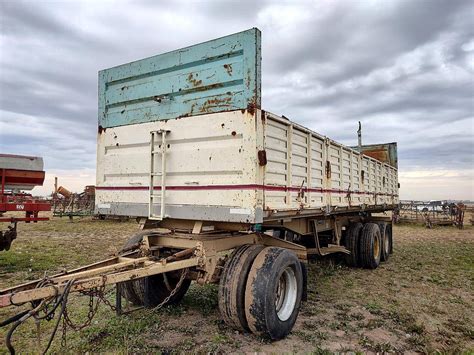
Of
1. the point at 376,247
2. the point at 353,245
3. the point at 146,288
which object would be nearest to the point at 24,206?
the point at 146,288

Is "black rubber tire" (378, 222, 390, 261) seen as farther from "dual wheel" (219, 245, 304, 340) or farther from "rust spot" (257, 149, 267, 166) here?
"rust spot" (257, 149, 267, 166)

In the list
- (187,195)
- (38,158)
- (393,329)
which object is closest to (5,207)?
(38,158)

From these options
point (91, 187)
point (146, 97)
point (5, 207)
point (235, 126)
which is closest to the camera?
point (235, 126)

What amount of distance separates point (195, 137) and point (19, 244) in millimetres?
9023

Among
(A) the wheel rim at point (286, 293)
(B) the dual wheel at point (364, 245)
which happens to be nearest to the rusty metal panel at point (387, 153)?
(B) the dual wheel at point (364, 245)

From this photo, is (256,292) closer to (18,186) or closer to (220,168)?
(220,168)

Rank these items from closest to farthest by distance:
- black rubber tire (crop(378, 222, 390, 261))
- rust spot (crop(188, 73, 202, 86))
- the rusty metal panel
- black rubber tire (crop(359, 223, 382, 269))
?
rust spot (crop(188, 73, 202, 86)) → black rubber tire (crop(359, 223, 382, 269)) → black rubber tire (crop(378, 222, 390, 261)) → the rusty metal panel

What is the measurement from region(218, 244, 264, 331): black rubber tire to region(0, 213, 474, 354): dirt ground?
0.92 ft

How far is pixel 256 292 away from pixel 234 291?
24cm

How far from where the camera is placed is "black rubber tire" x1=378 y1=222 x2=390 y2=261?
9.05 metres

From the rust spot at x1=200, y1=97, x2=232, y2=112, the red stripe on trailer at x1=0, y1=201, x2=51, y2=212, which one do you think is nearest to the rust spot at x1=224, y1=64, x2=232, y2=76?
the rust spot at x1=200, y1=97, x2=232, y2=112

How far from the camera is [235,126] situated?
3.95m

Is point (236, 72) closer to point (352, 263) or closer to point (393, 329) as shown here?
point (393, 329)

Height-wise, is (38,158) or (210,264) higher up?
(38,158)
